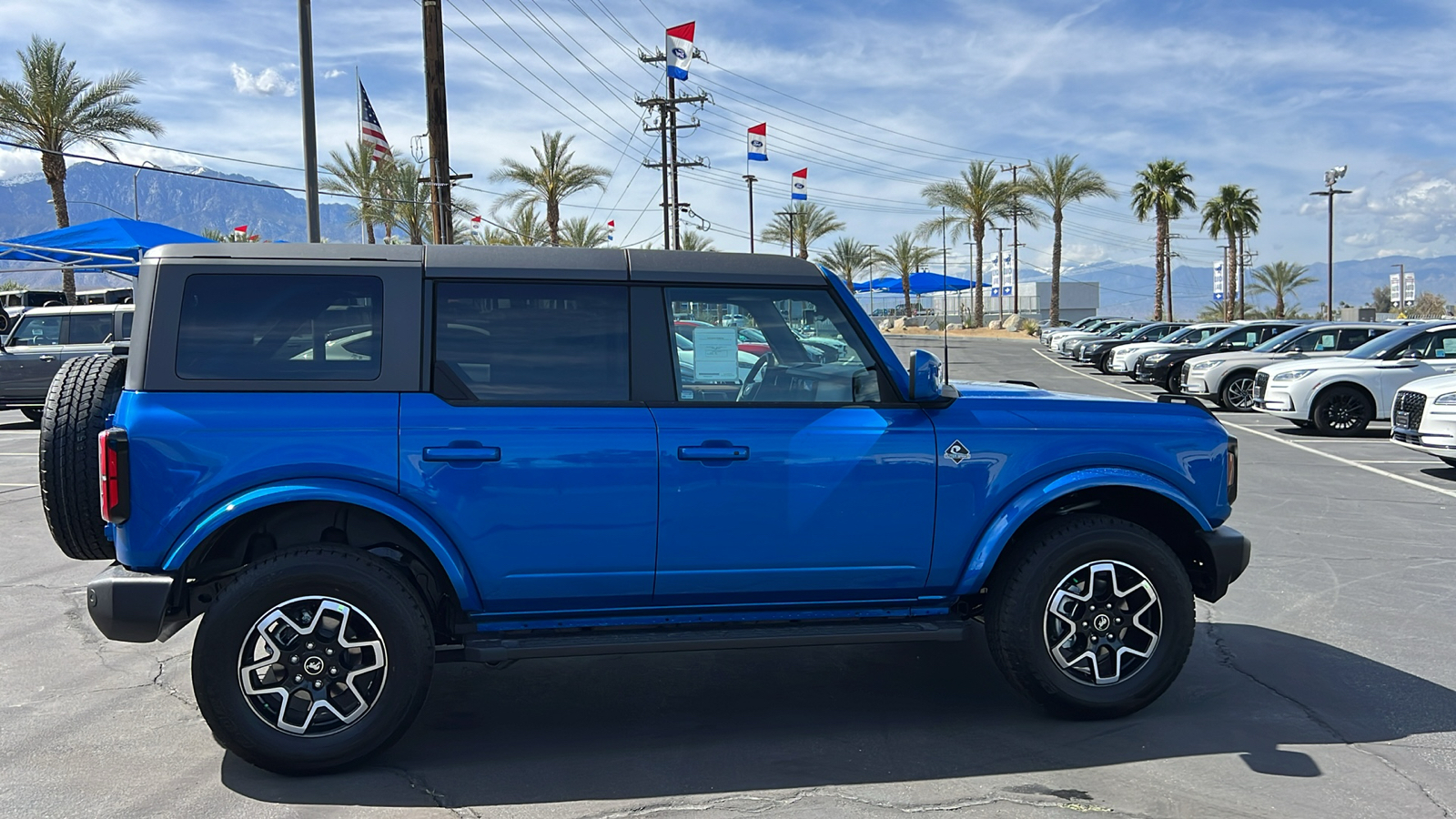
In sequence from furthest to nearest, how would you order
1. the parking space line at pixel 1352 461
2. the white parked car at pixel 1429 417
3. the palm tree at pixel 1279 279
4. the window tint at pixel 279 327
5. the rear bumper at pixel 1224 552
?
the palm tree at pixel 1279 279
the white parked car at pixel 1429 417
the parking space line at pixel 1352 461
the rear bumper at pixel 1224 552
the window tint at pixel 279 327

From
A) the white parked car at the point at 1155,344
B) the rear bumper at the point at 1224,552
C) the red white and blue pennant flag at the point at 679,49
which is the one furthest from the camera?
the red white and blue pennant flag at the point at 679,49

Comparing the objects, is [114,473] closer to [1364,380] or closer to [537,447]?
[537,447]

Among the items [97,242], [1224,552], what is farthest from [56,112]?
[1224,552]

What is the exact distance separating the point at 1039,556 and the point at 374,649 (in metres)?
2.61

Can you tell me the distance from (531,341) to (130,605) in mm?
1708

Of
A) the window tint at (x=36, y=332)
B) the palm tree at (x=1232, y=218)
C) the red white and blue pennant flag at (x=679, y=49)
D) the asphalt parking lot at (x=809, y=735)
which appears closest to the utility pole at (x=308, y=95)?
the window tint at (x=36, y=332)

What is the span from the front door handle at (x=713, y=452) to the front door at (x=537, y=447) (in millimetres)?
119

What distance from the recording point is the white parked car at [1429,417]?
36.1ft

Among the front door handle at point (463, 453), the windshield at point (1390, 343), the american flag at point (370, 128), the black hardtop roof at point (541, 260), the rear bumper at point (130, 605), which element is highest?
the american flag at point (370, 128)

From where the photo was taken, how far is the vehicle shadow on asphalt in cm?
392

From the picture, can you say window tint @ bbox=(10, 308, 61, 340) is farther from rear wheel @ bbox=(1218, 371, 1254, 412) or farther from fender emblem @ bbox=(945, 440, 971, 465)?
rear wheel @ bbox=(1218, 371, 1254, 412)

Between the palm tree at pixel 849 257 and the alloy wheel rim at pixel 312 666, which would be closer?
the alloy wheel rim at pixel 312 666

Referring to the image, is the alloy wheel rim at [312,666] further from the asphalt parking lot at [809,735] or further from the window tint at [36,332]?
the window tint at [36,332]

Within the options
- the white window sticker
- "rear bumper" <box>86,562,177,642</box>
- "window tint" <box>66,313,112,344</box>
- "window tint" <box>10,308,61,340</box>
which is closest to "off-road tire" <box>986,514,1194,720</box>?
the white window sticker
